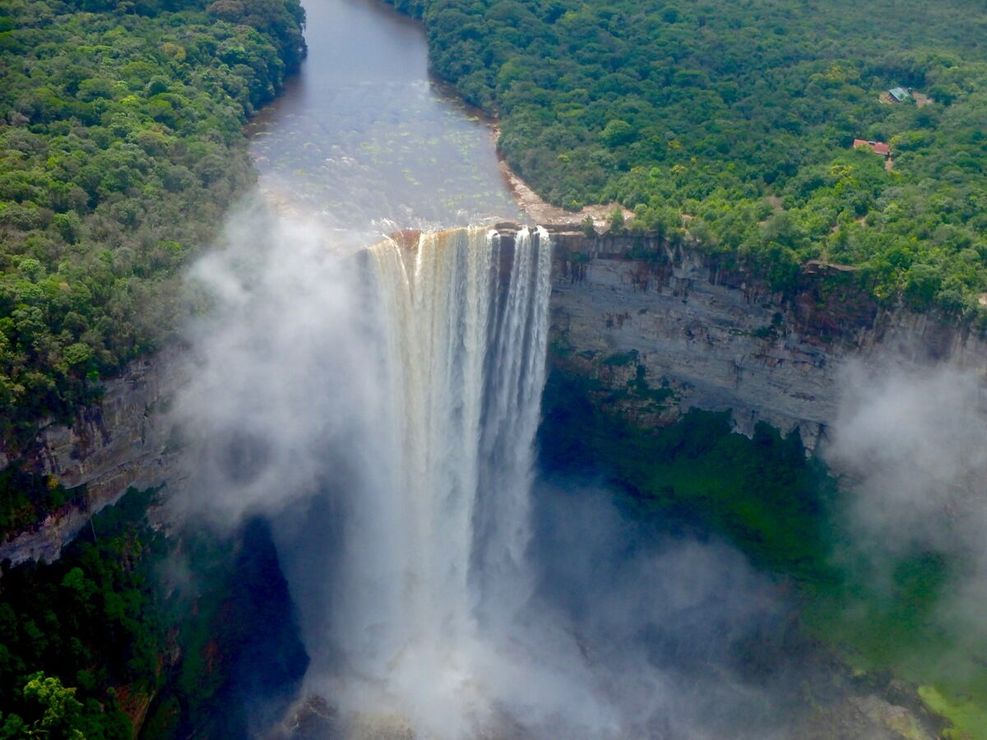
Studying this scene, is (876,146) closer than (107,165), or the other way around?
(107,165)

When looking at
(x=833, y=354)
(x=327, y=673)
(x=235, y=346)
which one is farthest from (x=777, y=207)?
(x=327, y=673)

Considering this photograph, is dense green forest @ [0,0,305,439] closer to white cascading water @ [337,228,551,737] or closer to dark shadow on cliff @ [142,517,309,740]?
white cascading water @ [337,228,551,737]

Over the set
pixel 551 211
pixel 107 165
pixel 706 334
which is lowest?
pixel 706 334

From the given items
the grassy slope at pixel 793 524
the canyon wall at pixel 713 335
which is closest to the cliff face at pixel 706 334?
the canyon wall at pixel 713 335

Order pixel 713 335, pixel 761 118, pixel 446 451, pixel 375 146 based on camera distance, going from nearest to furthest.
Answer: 1. pixel 446 451
2. pixel 713 335
3. pixel 761 118
4. pixel 375 146

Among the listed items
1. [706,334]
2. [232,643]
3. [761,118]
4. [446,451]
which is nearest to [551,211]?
[706,334]

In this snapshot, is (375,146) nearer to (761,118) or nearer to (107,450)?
(761,118)
